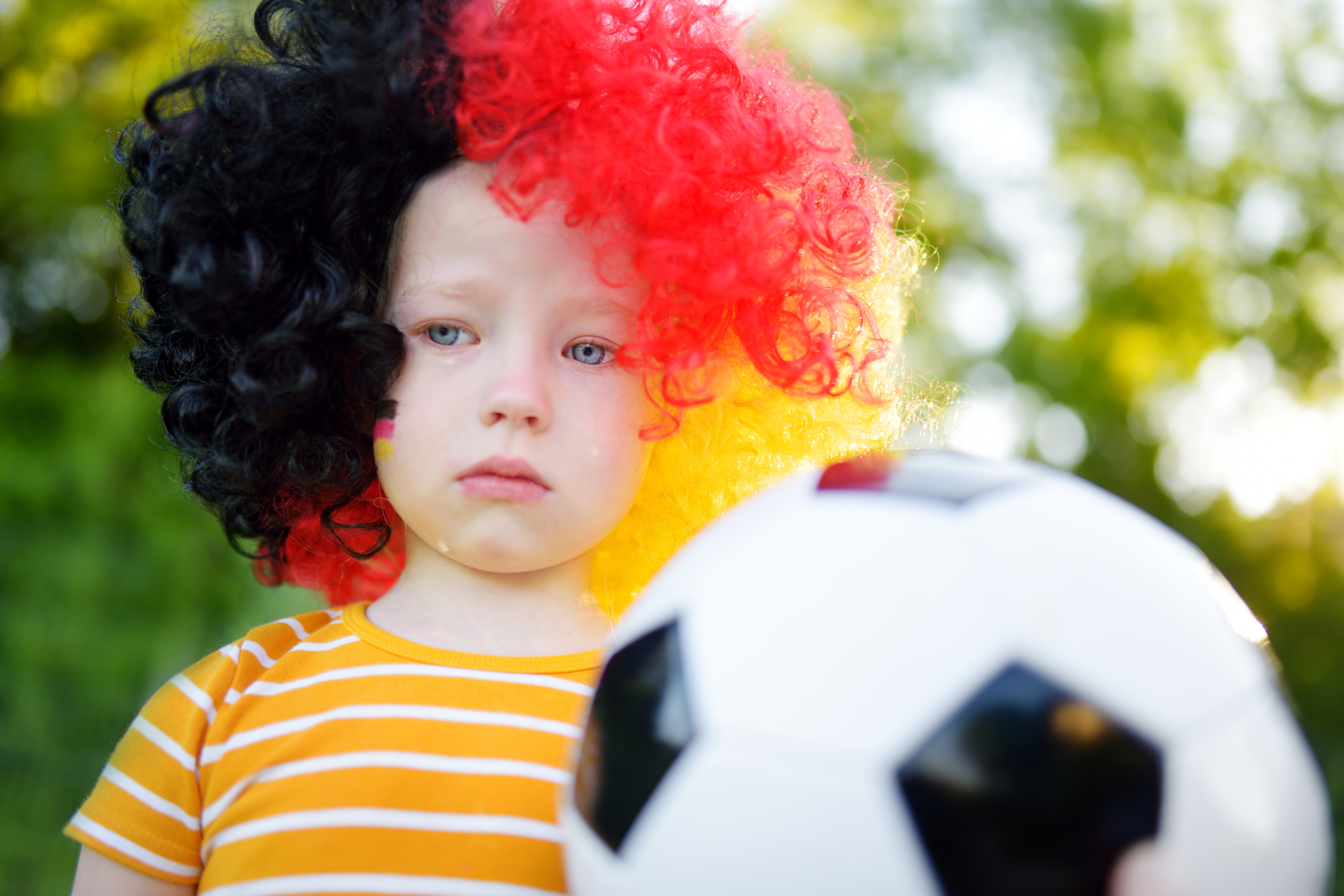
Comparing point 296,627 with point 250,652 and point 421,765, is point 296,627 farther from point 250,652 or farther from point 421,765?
point 421,765

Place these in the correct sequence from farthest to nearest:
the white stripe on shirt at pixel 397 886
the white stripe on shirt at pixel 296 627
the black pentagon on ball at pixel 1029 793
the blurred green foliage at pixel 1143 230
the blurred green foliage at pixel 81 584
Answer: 1. the blurred green foliage at pixel 1143 230
2. the blurred green foliage at pixel 81 584
3. the white stripe on shirt at pixel 296 627
4. the white stripe on shirt at pixel 397 886
5. the black pentagon on ball at pixel 1029 793

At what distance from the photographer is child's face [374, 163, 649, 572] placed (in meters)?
1.31

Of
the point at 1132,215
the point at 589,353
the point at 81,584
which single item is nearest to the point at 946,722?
the point at 589,353

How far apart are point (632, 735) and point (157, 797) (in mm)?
729

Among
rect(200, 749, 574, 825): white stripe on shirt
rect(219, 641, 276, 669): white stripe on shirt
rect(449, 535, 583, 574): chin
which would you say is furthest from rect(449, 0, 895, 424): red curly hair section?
rect(219, 641, 276, 669): white stripe on shirt

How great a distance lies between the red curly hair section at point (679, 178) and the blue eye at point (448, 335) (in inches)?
6.7

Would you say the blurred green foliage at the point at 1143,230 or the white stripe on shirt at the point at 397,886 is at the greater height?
the white stripe on shirt at the point at 397,886

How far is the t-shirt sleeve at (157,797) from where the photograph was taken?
1.28m

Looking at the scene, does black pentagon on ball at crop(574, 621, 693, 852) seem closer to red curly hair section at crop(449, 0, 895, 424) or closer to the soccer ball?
the soccer ball

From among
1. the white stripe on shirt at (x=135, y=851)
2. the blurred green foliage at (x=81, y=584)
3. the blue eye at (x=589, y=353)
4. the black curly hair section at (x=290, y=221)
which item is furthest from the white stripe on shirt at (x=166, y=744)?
the blurred green foliage at (x=81, y=584)

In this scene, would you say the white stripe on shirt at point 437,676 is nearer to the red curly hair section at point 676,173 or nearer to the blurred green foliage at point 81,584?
the red curly hair section at point 676,173

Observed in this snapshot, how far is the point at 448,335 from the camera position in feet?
4.53

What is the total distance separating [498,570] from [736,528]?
18.7 inches

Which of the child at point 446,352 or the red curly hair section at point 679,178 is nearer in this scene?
the child at point 446,352
